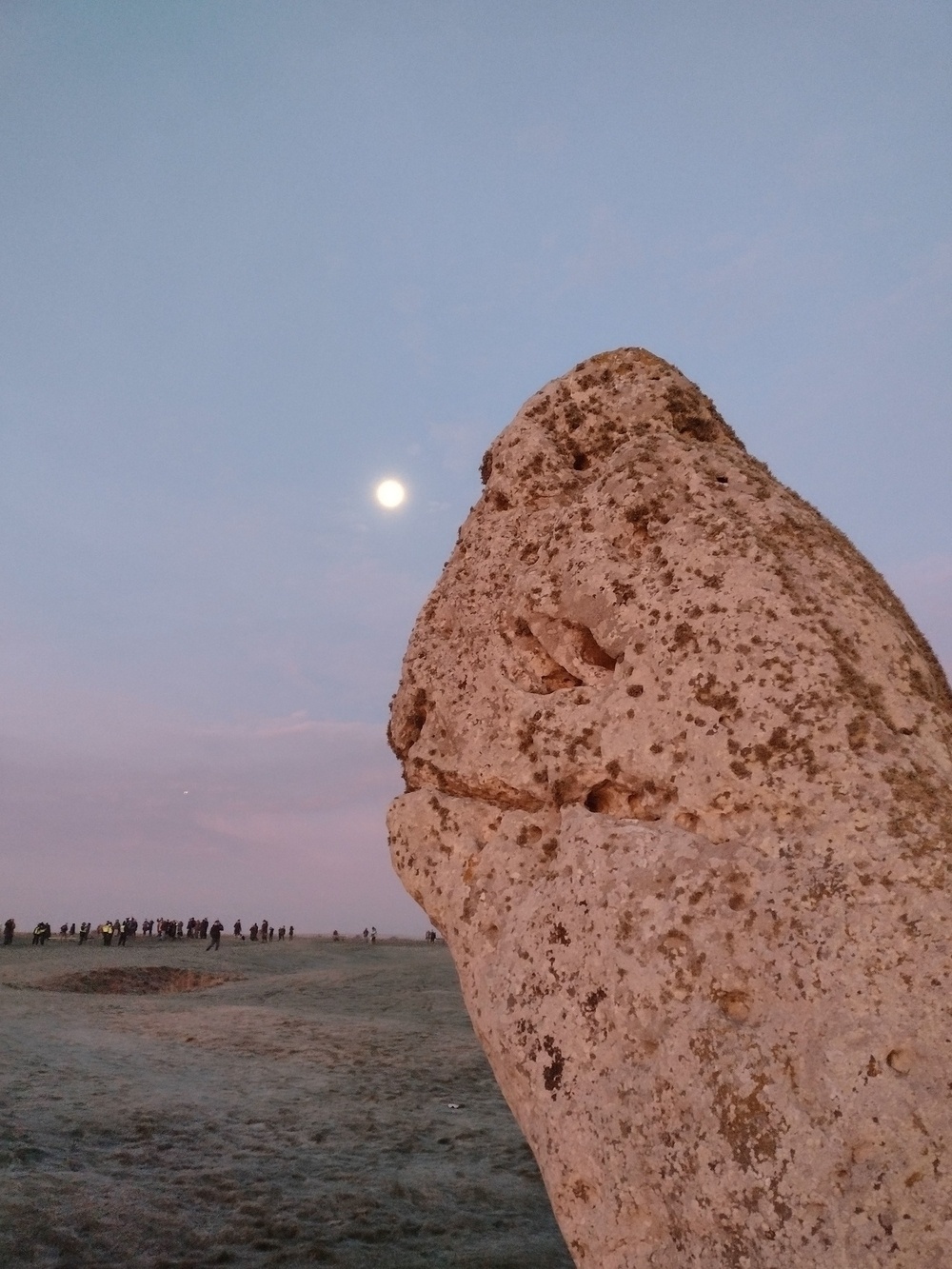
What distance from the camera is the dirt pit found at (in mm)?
19344

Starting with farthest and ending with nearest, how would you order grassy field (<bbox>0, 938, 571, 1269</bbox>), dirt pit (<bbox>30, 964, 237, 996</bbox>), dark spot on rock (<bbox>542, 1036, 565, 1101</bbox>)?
dirt pit (<bbox>30, 964, 237, 996</bbox>), grassy field (<bbox>0, 938, 571, 1269</bbox>), dark spot on rock (<bbox>542, 1036, 565, 1101</bbox>)

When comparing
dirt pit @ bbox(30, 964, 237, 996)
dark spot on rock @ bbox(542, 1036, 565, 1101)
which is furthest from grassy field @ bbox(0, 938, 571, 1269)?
dirt pit @ bbox(30, 964, 237, 996)

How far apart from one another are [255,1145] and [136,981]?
15146 millimetres

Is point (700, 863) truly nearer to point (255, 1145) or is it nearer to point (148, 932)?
point (255, 1145)

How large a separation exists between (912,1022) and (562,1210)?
1622mm

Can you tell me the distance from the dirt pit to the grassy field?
4485mm

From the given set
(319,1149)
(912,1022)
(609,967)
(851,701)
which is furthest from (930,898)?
(319,1149)

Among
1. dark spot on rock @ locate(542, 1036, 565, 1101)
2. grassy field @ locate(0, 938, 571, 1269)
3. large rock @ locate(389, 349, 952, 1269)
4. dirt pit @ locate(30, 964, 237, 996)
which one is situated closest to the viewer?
large rock @ locate(389, 349, 952, 1269)

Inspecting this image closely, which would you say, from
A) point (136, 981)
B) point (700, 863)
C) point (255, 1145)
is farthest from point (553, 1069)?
point (136, 981)

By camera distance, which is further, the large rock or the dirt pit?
the dirt pit

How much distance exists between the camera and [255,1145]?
7.75 m

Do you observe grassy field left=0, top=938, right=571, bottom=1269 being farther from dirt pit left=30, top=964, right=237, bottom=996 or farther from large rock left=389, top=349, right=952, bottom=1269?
dirt pit left=30, top=964, right=237, bottom=996

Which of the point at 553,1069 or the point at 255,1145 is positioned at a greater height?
the point at 553,1069

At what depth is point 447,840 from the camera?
14.0 feet
